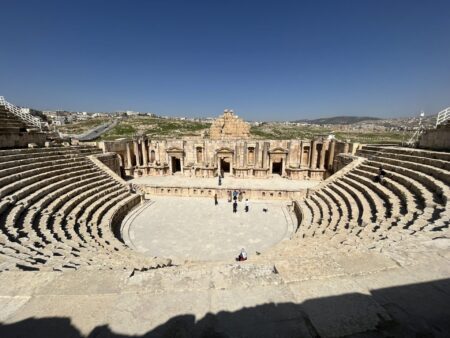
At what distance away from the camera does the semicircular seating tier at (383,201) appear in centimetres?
707

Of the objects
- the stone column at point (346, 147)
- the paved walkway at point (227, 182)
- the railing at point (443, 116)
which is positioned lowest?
the paved walkway at point (227, 182)

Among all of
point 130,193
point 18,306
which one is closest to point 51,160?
point 130,193

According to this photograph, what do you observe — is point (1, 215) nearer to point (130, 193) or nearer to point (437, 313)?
point (130, 193)

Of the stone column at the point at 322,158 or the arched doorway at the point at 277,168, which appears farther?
the arched doorway at the point at 277,168

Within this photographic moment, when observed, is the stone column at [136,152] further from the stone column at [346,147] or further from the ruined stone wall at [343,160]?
the stone column at [346,147]

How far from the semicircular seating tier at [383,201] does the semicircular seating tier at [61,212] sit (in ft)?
23.5

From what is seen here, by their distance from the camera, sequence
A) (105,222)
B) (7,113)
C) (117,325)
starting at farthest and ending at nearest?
(7,113) → (105,222) → (117,325)

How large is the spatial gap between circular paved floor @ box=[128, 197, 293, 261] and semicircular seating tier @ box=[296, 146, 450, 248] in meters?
1.89

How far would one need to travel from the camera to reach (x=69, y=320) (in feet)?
9.71

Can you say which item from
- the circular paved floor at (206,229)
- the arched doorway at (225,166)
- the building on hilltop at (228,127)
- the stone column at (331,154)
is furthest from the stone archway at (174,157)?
the stone column at (331,154)

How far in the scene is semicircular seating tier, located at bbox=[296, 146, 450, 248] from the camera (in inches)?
279

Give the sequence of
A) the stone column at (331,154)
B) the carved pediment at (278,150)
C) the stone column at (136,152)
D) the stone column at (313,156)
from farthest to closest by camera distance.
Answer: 1. the stone column at (136,152)
2. the carved pediment at (278,150)
3. the stone column at (313,156)
4. the stone column at (331,154)

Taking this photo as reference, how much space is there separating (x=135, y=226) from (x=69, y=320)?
Result: 36.0 feet

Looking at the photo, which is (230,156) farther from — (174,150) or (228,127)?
(174,150)
